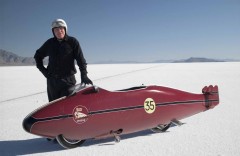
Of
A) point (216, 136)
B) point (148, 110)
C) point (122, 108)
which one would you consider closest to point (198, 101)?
point (216, 136)

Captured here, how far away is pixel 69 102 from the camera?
4688mm

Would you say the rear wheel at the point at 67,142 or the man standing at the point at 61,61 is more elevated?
the man standing at the point at 61,61

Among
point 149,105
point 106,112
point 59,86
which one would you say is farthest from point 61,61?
point 149,105

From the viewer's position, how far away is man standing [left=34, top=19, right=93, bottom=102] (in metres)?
5.27

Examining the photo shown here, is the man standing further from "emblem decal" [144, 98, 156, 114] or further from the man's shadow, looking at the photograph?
"emblem decal" [144, 98, 156, 114]

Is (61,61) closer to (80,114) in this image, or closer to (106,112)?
(80,114)

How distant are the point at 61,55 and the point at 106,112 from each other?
1377 millimetres

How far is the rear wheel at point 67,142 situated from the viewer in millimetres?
4695

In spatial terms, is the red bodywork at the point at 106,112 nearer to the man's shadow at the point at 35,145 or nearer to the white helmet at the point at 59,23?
the man's shadow at the point at 35,145

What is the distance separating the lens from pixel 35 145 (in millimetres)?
5215

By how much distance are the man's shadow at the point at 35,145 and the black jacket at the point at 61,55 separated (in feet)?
4.27

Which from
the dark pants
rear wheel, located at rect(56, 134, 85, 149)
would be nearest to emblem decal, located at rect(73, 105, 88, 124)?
rear wheel, located at rect(56, 134, 85, 149)

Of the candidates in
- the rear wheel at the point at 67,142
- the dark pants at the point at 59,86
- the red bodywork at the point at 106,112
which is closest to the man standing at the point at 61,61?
the dark pants at the point at 59,86

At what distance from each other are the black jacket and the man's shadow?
130 cm
